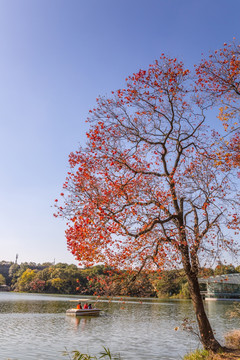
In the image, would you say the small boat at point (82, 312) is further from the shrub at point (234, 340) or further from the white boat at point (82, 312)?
the shrub at point (234, 340)

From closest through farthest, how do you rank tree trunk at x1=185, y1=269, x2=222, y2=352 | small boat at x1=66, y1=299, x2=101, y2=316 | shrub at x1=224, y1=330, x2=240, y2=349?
tree trunk at x1=185, y1=269, x2=222, y2=352 → shrub at x1=224, y1=330, x2=240, y2=349 → small boat at x1=66, y1=299, x2=101, y2=316

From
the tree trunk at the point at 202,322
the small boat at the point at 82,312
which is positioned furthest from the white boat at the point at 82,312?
the tree trunk at the point at 202,322

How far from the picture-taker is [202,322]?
456 inches

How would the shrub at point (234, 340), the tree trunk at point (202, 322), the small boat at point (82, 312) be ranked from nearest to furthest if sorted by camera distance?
the tree trunk at point (202, 322) < the shrub at point (234, 340) < the small boat at point (82, 312)

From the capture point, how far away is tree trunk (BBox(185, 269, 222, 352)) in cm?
1135

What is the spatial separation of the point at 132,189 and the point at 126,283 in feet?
12.5

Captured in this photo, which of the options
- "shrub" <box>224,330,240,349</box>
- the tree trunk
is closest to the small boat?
"shrub" <box>224,330,240,349</box>

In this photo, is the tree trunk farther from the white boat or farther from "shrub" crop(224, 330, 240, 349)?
the white boat

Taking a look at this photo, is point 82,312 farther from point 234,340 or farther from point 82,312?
point 234,340

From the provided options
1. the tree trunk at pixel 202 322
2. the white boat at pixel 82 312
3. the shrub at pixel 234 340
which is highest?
the tree trunk at pixel 202 322

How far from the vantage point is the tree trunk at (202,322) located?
37.2 ft

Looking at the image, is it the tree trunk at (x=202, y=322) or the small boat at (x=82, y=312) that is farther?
the small boat at (x=82, y=312)

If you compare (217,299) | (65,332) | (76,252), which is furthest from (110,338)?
(217,299)

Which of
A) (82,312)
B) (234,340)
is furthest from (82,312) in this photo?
(234,340)
